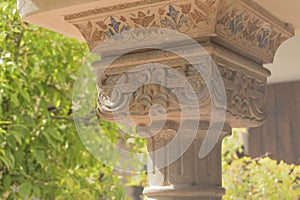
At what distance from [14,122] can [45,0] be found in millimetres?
1212

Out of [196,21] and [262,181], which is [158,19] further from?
[262,181]

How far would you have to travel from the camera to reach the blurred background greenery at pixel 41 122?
7.79 feet

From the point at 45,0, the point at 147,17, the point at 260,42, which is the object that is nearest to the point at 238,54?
the point at 260,42

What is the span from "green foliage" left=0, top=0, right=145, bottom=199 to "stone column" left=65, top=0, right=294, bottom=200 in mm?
1020

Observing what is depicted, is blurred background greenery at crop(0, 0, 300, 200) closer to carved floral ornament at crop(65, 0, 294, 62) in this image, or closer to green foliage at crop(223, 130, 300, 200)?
green foliage at crop(223, 130, 300, 200)

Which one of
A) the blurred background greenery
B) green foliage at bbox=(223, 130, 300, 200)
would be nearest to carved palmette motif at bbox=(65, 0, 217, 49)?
the blurred background greenery

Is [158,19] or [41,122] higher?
[158,19]

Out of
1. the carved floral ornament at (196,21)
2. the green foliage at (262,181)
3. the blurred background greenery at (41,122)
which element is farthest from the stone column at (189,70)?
the green foliage at (262,181)

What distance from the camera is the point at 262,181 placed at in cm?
296

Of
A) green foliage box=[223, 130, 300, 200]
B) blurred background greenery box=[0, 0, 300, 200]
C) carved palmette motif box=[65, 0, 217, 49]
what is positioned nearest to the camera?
carved palmette motif box=[65, 0, 217, 49]

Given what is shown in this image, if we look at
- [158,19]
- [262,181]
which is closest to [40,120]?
[262,181]

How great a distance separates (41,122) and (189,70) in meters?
1.46

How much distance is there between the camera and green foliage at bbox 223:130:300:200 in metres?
2.93

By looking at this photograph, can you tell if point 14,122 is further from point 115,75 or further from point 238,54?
point 238,54
